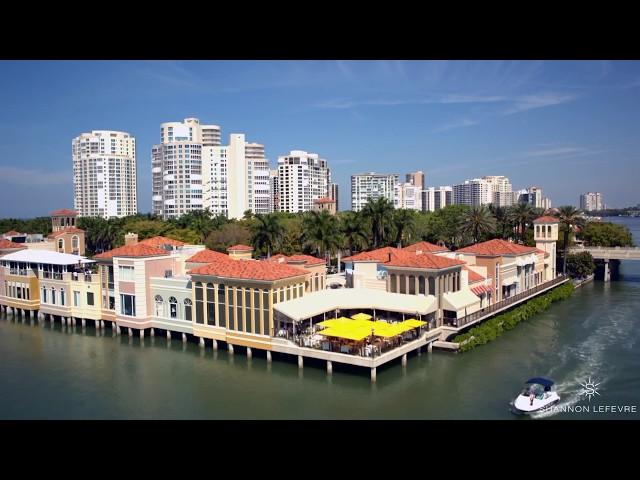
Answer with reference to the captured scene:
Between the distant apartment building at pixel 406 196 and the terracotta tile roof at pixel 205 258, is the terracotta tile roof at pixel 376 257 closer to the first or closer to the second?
the terracotta tile roof at pixel 205 258

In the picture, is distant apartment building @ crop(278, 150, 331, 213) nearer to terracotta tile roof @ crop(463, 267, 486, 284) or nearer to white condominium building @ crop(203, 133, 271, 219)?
white condominium building @ crop(203, 133, 271, 219)

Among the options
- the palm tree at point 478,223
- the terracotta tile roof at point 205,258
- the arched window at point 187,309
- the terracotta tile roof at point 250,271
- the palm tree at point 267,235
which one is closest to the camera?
the terracotta tile roof at point 250,271

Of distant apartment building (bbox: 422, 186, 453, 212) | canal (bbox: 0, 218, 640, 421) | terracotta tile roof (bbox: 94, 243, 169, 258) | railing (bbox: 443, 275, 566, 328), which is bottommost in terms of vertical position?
canal (bbox: 0, 218, 640, 421)

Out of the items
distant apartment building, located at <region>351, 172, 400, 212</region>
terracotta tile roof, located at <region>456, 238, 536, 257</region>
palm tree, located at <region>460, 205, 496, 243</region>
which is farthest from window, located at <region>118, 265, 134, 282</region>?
distant apartment building, located at <region>351, 172, 400, 212</region>

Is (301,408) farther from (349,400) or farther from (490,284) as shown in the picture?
(490,284)

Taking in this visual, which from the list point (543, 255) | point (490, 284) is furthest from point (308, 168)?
point (490, 284)

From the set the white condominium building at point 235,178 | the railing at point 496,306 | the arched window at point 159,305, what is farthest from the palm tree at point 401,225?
the white condominium building at point 235,178
